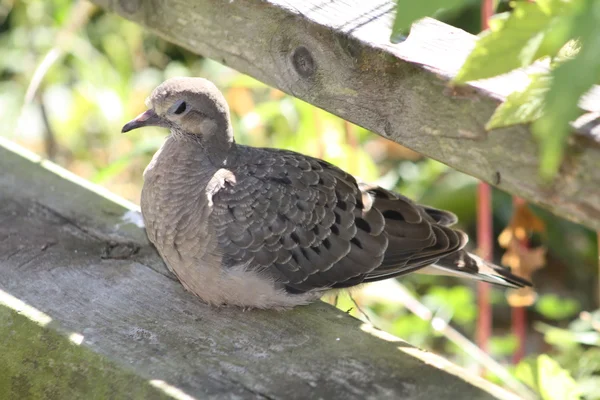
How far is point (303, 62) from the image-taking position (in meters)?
2.22

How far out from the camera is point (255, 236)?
8.71 feet

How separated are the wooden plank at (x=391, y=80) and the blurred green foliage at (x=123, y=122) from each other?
1.87 metres

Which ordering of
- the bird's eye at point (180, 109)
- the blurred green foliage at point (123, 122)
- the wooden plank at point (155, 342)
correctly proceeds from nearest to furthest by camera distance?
the wooden plank at point (155, 342)
the bird's eye at point (180, 109)
the blurred green foliage at point (123, 122)

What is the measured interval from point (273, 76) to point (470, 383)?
950 mm

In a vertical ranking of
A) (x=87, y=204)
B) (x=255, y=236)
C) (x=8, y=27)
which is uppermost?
(x=255, y=236)

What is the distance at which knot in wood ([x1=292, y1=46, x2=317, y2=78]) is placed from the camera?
220 centimetres

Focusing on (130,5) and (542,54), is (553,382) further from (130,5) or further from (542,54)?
(130,5)

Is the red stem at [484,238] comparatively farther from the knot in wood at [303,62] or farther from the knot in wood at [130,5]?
the knot in wood at [130,5]

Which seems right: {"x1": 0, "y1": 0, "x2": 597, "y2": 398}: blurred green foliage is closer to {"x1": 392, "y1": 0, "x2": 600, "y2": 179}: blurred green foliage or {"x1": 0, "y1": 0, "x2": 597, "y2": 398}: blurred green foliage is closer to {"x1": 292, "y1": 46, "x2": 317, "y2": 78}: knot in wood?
{"x1": 292, "y1": 46, "x2": 317, "y2": 78}: knot in wood

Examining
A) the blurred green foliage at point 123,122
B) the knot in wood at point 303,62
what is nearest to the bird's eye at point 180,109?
the knot in wood at point 303,62

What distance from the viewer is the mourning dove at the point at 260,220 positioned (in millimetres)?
2637

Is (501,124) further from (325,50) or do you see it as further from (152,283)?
(152,283)

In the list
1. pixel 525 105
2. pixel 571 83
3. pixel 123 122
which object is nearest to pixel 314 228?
pixel 525 105

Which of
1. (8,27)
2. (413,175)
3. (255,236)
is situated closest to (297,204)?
(255,236)
